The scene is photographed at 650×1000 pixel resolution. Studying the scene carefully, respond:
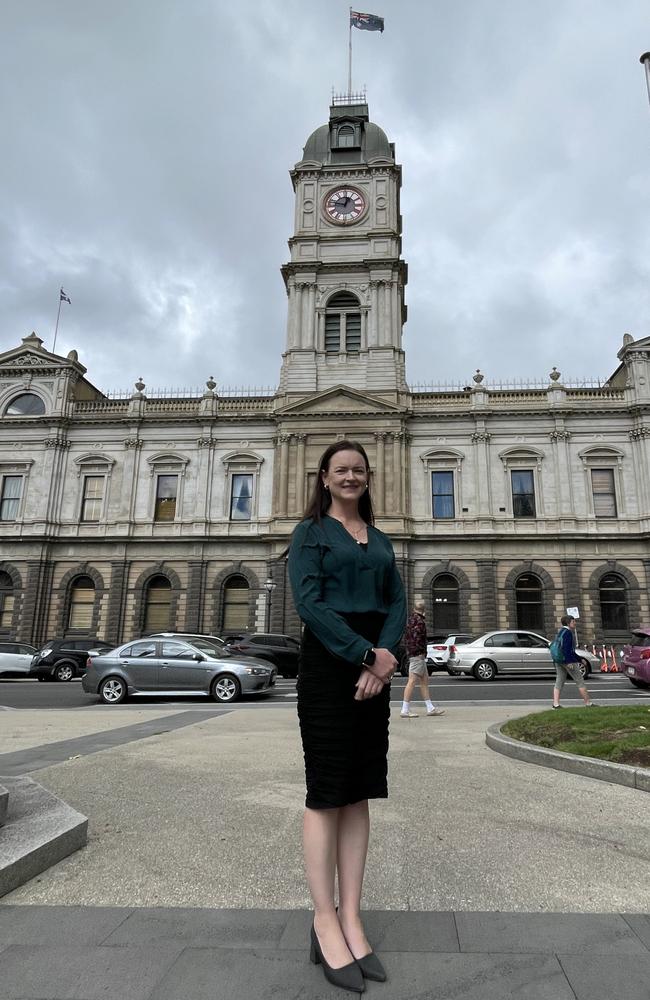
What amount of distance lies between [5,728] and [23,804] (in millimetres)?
6362

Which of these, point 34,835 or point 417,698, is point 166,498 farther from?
point 34,835

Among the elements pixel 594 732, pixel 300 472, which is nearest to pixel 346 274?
pixel 300 472

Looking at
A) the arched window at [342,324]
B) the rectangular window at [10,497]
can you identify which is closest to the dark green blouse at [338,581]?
the arched window at [342,324]

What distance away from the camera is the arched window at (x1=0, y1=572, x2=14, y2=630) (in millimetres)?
34000

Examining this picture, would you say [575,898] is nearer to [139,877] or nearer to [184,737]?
[139,877]

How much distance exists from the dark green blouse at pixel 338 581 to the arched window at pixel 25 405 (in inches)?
1495

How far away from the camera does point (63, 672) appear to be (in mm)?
24750

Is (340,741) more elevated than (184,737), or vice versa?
(340,741)

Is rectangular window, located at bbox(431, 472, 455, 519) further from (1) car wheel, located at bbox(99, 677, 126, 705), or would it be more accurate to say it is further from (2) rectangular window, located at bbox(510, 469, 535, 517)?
(1) car wheel, located at bbox(99, 677, 126, 705)

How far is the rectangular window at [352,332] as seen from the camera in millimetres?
36344

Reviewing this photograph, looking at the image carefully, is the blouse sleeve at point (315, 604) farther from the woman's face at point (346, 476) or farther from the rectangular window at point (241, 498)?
the rectangular window at point (241, 498)

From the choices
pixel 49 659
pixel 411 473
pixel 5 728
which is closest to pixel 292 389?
pixel 411 473

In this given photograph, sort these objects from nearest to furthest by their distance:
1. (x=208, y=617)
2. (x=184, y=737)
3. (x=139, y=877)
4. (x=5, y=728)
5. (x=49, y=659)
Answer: (x=139, y=877) < (x=184, y=737) < (x=5, y=728) < (x=49, y=659) < (x=208, y=617)

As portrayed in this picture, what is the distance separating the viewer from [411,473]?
34.0 m
